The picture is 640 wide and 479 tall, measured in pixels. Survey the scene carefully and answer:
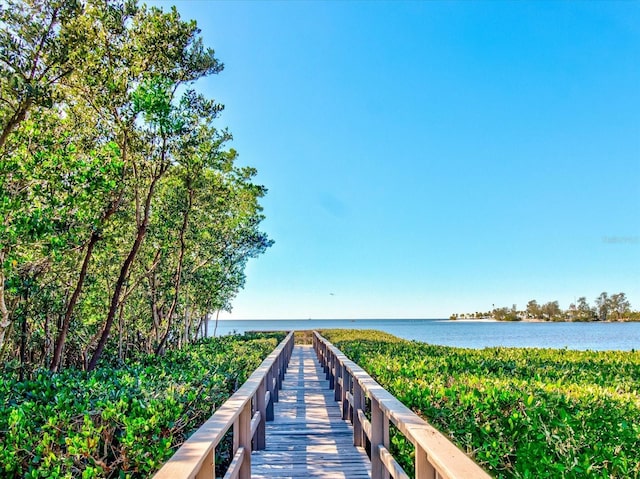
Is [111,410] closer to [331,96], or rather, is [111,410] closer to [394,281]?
[331,96]

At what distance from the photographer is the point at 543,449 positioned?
2008 mm

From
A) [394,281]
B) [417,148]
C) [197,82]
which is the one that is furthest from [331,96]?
[394,281]

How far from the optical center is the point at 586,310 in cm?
9681

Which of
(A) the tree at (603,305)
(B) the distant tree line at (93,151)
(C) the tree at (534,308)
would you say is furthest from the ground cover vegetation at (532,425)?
(C) the tree at (534,308)

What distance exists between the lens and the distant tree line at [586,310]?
8881 centimetres

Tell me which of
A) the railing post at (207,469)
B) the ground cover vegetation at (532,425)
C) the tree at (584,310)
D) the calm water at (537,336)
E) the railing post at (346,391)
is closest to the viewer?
the railing post at (207,469)

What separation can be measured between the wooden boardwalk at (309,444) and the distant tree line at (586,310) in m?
99.9

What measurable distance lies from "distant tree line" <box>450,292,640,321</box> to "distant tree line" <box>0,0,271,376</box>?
3924 inches

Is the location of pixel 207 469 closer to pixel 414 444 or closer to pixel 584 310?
pixel 414 444

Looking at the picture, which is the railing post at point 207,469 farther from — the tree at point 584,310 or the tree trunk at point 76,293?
the tree at point 584,310

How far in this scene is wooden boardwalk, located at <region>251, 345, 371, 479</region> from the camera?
3.68m

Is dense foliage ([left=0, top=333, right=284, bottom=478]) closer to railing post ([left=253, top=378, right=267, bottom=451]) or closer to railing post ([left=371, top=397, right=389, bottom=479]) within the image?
railing post ([left=253, top=378, right=267, bottom=451])

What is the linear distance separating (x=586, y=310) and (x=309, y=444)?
11033 centimetres

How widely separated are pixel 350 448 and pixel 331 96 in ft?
48.7
